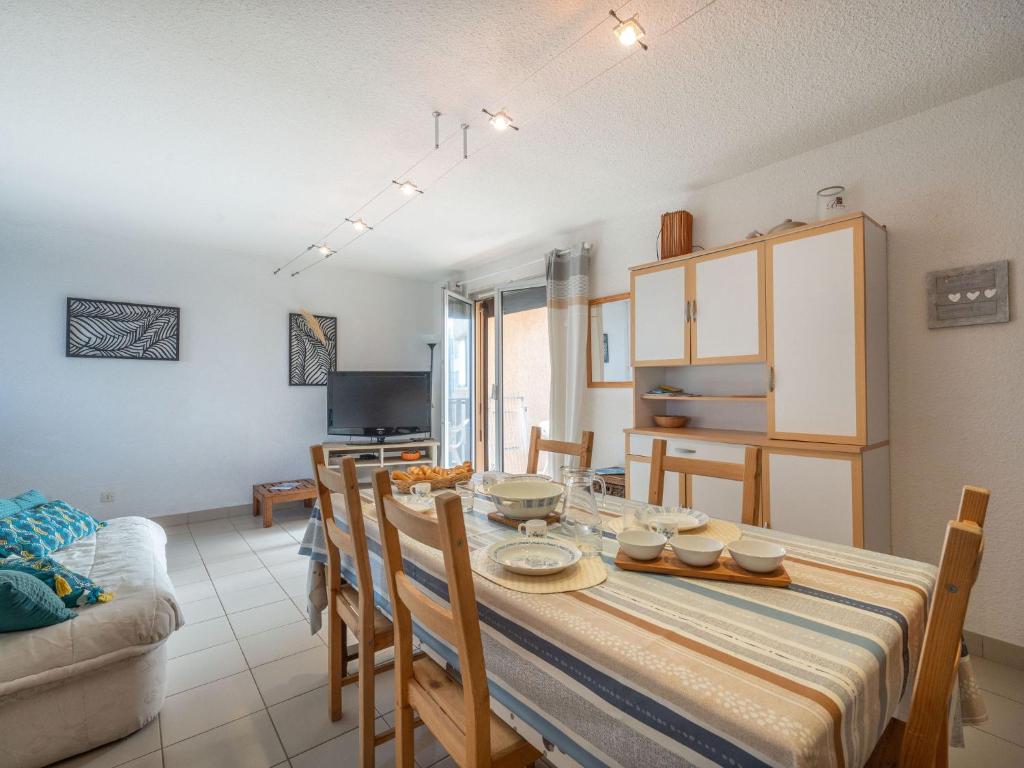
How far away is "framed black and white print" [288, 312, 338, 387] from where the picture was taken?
4.83 meters

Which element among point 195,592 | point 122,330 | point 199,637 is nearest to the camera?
point 199,637

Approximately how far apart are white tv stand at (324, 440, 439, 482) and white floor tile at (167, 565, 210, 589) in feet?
5.01

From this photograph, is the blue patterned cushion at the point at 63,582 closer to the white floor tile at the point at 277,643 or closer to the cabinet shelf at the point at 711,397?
the white floor tile at the point at 277,643

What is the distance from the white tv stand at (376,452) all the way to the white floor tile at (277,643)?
2219 millimetres

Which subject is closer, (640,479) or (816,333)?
(816,333)

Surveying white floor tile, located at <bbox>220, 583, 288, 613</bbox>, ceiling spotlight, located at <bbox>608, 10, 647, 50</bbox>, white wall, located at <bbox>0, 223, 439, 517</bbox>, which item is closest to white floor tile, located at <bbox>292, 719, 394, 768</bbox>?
white floor tile, located at <bbox>220, 583, 288, 613</bbox>

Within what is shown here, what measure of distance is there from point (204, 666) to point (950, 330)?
3.74 metres

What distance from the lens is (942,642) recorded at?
70cm

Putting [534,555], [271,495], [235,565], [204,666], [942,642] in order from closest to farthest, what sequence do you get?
[942,642]
[534,555]
[204,666]
[235,565]
[271,495]

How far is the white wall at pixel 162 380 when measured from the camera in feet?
12.0

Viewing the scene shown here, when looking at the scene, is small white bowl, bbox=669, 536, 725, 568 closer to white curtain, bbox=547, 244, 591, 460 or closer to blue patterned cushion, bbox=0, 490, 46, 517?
white curtain, bbox=547, 244, 591, 460

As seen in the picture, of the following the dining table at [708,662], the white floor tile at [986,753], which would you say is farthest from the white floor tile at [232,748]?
the white floor tile at [986,753]

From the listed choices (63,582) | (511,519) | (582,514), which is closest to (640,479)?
(511,519)

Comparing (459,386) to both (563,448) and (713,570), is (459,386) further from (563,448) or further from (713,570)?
(713,570)
